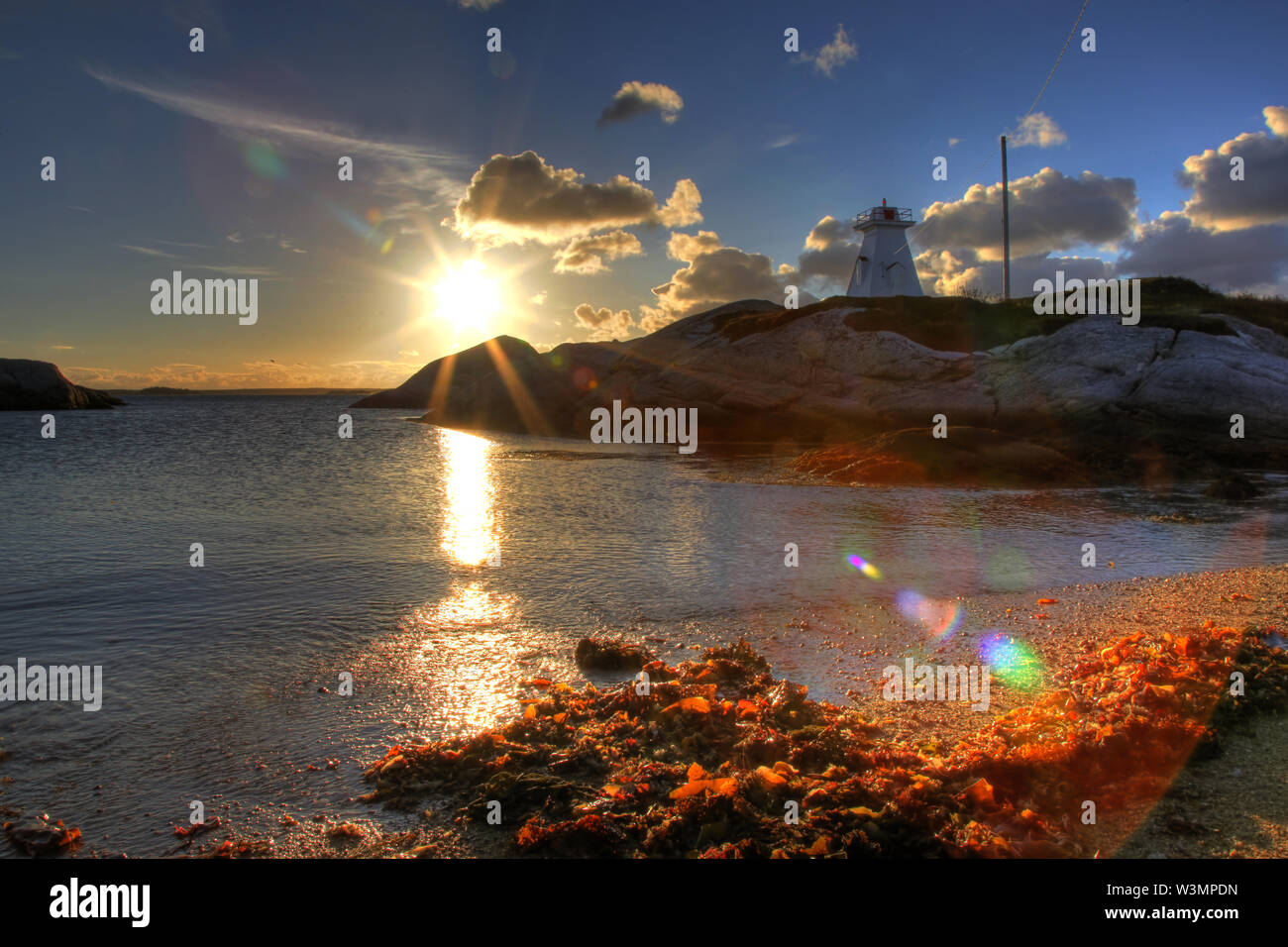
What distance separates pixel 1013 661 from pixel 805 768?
3861mm

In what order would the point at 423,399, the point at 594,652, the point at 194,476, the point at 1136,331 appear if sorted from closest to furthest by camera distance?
1. the point at 594,652
2. the point at 194,476
3. the point at 1136,331
4. the point at 423,399

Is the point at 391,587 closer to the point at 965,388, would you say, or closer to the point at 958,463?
the point at 958,463

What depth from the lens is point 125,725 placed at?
274 inches

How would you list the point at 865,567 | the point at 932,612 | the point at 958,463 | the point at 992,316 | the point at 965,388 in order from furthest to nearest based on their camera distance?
the point at 992,316 < the point at 965,388 < the point at 958,463 < the point at 865,567 < the point at 932,612

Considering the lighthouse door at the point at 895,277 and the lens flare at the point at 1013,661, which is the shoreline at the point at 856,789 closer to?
the lens flare at the point at 1013,661

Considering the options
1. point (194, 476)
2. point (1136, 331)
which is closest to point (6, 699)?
point (194, 476)

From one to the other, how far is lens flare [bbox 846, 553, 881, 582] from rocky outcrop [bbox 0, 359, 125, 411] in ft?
376

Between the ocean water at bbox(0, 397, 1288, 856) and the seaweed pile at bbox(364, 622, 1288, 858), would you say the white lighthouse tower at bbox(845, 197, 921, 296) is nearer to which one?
the ocean water at bbox(0, 397, 1288, 856)

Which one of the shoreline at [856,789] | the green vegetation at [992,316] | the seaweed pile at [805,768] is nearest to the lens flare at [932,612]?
the shoreline at [856,789]

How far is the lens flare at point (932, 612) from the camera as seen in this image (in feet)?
31.2

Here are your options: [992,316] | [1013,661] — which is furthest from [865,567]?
[992,316]

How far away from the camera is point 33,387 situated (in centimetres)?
9338
